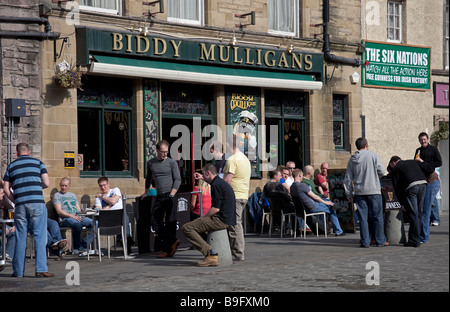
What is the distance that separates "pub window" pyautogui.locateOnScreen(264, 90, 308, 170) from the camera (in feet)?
65.0

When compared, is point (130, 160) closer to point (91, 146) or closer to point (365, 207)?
point (91, 146)

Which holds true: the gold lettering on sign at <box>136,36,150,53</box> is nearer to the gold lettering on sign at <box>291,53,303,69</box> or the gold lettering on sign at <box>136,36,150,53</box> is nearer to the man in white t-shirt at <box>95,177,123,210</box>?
the man in white t-shirt at <box>95,177,123,210</box>

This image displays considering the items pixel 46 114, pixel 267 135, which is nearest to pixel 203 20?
pixel 267 135

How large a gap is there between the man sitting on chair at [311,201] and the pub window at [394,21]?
815cm

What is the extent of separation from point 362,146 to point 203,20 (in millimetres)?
6135

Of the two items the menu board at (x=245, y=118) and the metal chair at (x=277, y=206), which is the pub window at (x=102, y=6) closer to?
the menu board at (x=245, y=118)

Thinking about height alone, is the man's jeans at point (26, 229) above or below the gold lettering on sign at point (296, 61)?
below

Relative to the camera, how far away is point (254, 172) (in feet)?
63.5

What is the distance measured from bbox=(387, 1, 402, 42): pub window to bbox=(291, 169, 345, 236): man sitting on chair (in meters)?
8.15

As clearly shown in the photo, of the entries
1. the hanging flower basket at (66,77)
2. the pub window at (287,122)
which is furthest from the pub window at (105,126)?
the pub window at (287,122)

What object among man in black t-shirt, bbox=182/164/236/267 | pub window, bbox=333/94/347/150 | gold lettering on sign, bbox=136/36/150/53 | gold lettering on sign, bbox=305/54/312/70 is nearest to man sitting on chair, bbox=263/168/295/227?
gold lettering on sign, bbox=305/54/312/70

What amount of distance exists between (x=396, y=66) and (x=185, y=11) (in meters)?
7.23

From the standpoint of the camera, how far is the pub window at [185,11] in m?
18.0

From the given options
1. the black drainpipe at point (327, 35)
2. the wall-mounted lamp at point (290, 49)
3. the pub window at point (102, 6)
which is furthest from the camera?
the black drainpipe at point (327, 35)
